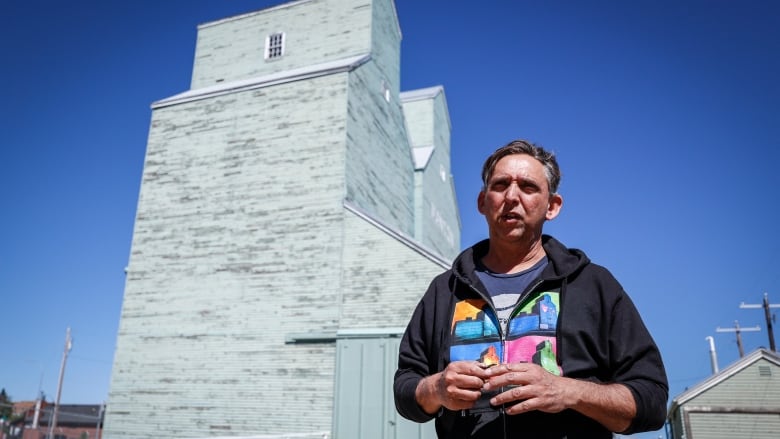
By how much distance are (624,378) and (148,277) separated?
17125 mm

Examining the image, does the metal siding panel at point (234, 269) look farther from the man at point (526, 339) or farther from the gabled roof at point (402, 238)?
the man at point (526, 339)

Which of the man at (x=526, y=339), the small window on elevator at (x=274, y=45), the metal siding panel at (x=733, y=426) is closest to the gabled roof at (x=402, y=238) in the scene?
the small window on elevator at (x=274, y=45)

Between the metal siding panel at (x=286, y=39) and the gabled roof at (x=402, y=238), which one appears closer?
the gabled roof at (x=402, y=238)

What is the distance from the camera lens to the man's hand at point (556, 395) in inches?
62.8

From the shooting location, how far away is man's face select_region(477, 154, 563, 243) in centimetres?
206

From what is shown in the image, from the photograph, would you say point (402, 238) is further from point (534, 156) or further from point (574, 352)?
point (574, 352)

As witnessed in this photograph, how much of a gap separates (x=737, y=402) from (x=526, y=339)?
20451 mm

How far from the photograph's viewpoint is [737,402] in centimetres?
1836

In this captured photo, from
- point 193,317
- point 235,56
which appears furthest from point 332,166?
point 235,56

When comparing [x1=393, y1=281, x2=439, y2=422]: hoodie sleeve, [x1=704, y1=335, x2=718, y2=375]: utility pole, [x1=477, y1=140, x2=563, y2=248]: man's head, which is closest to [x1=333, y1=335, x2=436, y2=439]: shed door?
[x1=393, y1=281, x2=439, y2=422]: hoodie sleeve

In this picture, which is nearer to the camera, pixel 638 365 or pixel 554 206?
→ pixel 638 365

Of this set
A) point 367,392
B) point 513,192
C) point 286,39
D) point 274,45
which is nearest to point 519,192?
point 513,192

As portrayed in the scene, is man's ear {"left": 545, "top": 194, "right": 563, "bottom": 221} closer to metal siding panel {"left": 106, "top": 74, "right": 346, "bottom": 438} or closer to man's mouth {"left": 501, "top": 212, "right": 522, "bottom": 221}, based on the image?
man's mouth {"left": 501, "top": 212, "right": 522, "bottom": 221}

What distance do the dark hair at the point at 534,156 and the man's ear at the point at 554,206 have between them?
3 centimetres
